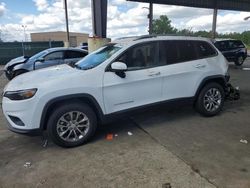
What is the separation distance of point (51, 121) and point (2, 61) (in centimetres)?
2059

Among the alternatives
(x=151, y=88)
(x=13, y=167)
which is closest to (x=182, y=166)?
(x=151, y=88)

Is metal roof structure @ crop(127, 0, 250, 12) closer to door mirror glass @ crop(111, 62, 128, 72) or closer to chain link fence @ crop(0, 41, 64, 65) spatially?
chain link fence @ crop(0, 41, 64, 65)

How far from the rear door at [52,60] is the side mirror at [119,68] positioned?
666 centimetres

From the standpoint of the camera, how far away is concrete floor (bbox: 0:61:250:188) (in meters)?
3.24

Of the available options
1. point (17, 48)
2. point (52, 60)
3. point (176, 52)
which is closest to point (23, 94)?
point (176, 52)

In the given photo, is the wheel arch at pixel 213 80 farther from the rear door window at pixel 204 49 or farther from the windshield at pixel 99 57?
the windshield at pixel 99 57

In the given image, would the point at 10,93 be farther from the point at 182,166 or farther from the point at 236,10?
the point at 236,10

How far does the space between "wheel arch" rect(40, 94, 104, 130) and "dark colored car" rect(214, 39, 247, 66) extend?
12756 millimetres

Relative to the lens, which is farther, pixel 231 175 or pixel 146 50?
pixel 146 50

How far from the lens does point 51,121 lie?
4.04m

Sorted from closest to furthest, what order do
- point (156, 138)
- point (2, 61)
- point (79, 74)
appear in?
point (79, 74), point (156, 138), point (2, 61)

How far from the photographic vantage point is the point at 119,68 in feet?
14.0

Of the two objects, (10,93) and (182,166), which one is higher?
(10,93)

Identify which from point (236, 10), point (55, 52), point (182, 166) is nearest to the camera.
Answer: point (182, 166)
